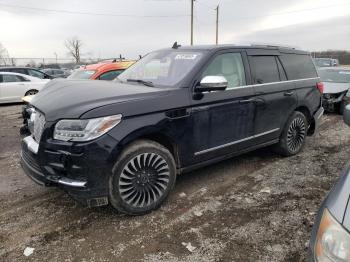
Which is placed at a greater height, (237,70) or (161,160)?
(237,70)

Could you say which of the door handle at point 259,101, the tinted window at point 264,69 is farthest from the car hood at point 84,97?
the tinted window at point 264,69

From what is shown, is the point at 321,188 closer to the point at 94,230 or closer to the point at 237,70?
the point at 237,70

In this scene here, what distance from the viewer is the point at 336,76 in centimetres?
1101

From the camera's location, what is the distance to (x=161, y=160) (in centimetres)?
361

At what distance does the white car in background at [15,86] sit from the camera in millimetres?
12891

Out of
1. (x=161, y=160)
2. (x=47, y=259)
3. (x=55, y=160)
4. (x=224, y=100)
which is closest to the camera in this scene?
(x=47, y=259)

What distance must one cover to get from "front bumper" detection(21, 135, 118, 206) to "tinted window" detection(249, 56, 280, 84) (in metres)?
2.49

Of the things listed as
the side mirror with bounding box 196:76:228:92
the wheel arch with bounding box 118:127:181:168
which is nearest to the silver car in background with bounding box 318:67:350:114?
the side mirror with bounding box 196:76:228:92

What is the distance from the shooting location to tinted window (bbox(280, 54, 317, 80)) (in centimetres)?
534

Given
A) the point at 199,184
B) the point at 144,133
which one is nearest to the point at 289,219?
the point at 199,184

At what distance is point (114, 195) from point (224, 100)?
181 centimetres

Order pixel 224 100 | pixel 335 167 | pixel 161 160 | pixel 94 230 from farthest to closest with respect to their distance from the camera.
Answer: pixel 335 167 → pixel 224 100 → pixel 161 160 → pixel 94 230

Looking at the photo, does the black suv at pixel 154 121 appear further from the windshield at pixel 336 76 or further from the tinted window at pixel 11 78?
the tinted window at pixel 11 78

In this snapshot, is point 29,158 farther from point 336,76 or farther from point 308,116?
point 336,76
